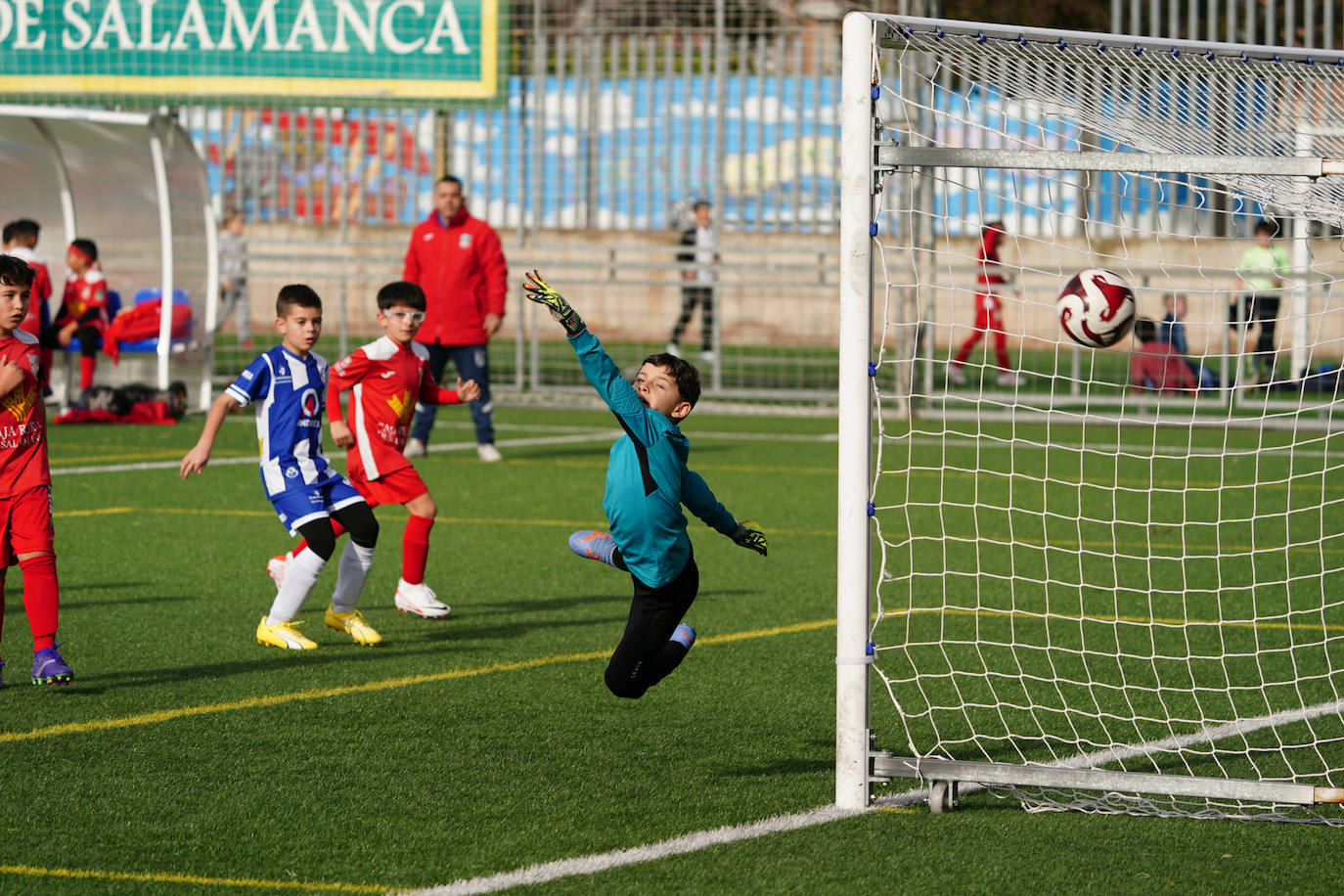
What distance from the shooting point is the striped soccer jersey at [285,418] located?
23.4 ft

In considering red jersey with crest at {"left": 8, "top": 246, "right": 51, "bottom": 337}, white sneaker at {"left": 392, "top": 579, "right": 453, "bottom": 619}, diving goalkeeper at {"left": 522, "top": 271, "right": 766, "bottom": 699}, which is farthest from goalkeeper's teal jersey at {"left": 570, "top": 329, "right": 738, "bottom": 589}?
red jersey with crest at {"left": 8, "top": 246, "right": 51, "bottom": 337}

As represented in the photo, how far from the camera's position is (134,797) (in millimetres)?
4875

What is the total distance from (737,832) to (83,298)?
13285 mm

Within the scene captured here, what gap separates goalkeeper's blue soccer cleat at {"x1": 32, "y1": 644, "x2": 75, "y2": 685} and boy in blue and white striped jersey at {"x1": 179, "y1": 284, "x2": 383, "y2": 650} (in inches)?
42.2

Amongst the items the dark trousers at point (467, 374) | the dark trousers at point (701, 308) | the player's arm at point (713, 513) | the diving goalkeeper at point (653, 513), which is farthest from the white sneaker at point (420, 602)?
the dark trousers at point (701, 308)

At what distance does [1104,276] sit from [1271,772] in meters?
2.15

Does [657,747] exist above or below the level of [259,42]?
below

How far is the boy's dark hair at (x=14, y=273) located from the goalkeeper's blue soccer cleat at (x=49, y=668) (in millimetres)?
1329

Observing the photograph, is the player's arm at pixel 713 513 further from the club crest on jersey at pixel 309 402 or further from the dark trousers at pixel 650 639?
the club crest on jersey at pixel 309 402

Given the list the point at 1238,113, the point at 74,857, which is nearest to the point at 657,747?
the point at 74,857

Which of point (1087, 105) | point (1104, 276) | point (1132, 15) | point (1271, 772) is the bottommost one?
point (1271, 772)

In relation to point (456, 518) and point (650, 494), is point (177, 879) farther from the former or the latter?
point (456, 518)

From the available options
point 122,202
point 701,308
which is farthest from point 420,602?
point 701,308

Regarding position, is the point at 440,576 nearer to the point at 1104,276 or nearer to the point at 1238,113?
the point at 1104,276
